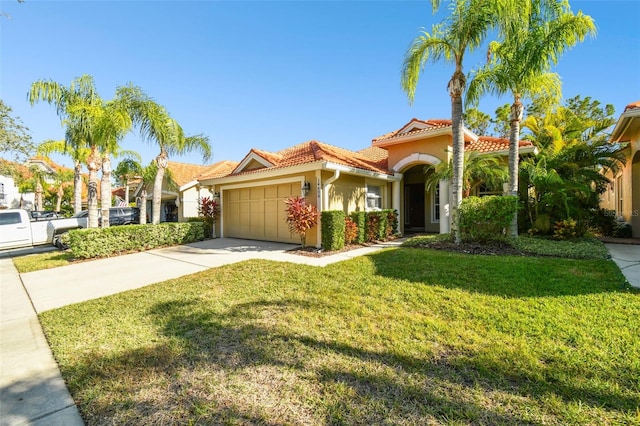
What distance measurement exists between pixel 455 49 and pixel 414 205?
372 inches

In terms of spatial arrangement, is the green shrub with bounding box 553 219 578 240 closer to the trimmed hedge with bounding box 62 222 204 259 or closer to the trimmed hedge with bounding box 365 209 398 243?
the trimmed hedge with bounding box 365 209 398 243

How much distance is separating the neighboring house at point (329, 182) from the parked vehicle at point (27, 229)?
6.56m

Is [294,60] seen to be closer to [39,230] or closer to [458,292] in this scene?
[458,292]

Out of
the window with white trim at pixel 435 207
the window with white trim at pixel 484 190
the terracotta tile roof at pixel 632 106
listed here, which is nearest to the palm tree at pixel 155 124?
the window with white trim at pixel 435 207

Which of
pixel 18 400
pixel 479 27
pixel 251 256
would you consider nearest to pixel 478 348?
pixel 18 400

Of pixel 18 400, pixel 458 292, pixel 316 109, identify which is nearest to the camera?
pixel 18 400

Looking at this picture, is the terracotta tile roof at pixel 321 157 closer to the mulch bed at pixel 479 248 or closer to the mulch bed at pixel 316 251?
the mulch bed at pixel 316 251

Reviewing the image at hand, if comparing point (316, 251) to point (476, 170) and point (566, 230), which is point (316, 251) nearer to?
point (476, 170)

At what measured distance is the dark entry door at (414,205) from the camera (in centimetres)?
1628

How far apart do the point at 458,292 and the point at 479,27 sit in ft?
25.7

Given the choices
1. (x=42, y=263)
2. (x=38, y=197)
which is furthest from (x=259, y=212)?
(x=38, y=197)

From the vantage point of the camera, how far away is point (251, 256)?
30.0ft

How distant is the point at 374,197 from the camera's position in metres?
13.2

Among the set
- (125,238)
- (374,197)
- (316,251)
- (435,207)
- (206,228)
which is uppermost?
(374,197)
